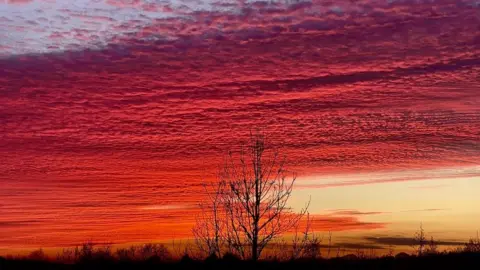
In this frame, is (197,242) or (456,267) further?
(197,242)

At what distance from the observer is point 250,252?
3466 cm

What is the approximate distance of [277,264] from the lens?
2269 centimetres

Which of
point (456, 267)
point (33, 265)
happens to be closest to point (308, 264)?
point (456, 267)

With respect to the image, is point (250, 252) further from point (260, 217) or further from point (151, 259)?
point (151, 259)

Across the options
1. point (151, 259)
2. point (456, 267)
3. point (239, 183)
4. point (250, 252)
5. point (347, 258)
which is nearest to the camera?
point (456, 267)

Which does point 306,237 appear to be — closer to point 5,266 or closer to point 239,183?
point 239,183

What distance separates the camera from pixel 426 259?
23094 millimetres

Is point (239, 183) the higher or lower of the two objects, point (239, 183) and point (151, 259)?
the higher

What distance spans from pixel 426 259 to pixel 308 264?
12.3 feet

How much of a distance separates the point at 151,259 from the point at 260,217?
12.8 meters

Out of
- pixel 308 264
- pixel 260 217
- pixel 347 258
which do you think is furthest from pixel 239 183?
pixel 308 264

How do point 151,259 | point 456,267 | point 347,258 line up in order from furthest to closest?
point 347,258 < point 151,259 < point 456,267

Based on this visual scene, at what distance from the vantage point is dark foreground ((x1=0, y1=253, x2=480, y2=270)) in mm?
22062

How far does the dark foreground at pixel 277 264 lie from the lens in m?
22.1
